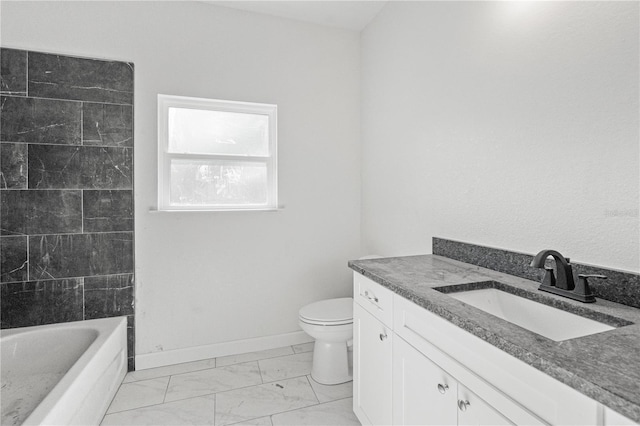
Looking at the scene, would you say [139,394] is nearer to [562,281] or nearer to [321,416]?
[321,416]

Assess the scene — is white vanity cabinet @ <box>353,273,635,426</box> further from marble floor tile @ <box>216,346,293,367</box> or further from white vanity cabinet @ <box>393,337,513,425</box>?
marble floor tile @ <box>216,346,293,367</box>

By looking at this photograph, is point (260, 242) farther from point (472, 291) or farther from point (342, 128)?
point (472, 291)

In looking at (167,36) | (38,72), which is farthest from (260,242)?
(38,72)

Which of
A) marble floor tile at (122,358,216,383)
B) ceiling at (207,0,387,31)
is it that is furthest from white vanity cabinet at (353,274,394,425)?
ceiling at (207,0,387,31)

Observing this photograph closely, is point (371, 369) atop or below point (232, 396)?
atop

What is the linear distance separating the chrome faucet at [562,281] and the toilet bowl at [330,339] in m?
1.19

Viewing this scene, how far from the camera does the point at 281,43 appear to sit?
2645mm

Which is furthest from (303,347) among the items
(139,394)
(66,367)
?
→ (66,367)

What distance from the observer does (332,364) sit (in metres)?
2.12

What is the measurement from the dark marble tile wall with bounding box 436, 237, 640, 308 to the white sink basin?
0.55 ft

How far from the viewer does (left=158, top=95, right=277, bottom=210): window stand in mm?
2418

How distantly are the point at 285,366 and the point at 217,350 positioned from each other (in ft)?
1.93

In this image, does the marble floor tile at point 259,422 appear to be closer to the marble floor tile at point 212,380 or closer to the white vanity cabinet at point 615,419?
the marble floor tile at point 212,380

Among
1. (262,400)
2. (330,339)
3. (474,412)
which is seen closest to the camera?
(474,412)
